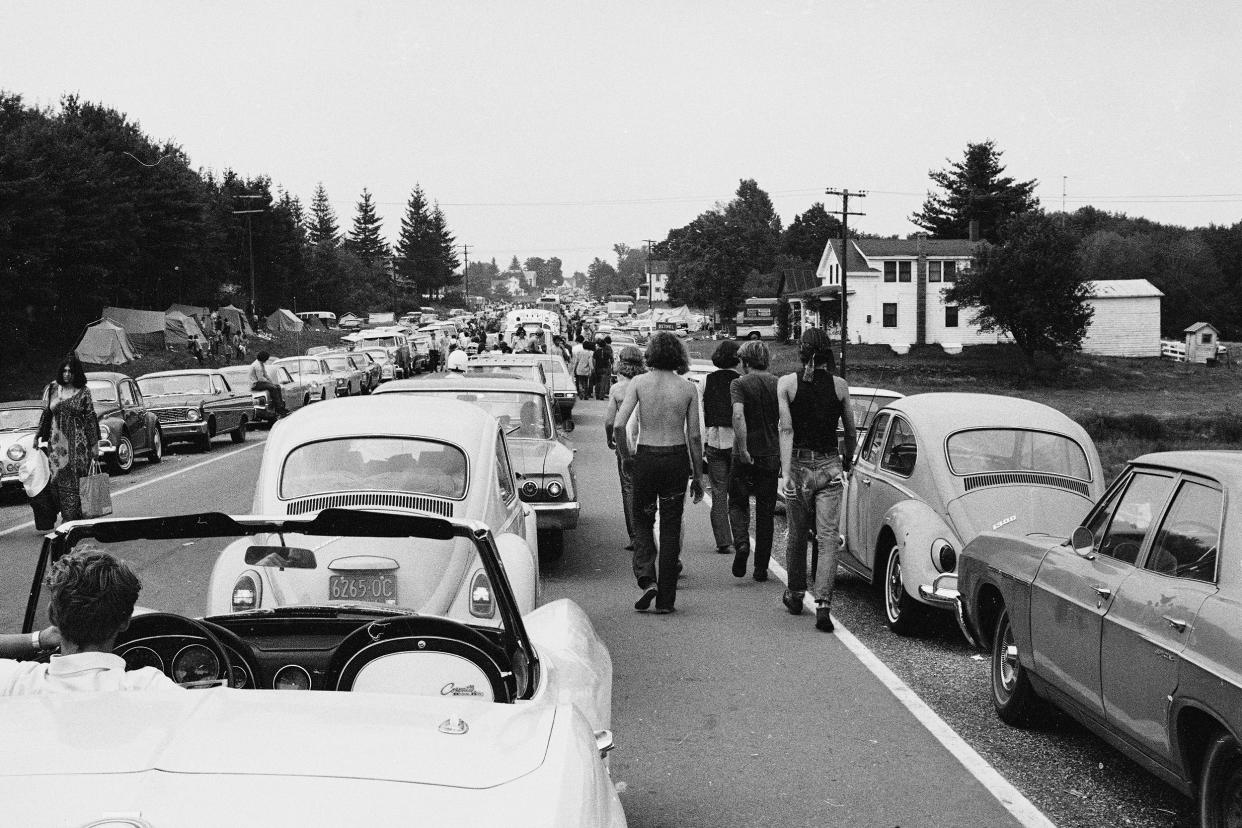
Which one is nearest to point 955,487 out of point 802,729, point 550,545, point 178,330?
point 802,729

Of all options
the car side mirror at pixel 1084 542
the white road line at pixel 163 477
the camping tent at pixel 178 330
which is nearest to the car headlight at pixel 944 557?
the car side mirror at pixel 1084 542

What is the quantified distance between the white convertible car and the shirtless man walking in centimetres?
486

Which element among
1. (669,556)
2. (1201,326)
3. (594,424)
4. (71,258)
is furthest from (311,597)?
(1201,326)

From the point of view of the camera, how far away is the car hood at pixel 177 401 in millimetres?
24297

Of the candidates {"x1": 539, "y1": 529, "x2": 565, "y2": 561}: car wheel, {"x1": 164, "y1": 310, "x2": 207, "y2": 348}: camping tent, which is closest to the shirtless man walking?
{"x1": 539, "y1": 529, "x2": 565, "y2": 561}: car wheel

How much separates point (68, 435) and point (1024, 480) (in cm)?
961

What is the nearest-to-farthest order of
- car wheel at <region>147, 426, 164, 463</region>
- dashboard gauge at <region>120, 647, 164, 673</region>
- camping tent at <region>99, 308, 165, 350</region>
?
dashboard gauge at <region>120, 647, 164, 673</region> < car wheel at <region>147, 426, 164, 463</region> < camping tent at <region>99, 308, 165, 350</region>

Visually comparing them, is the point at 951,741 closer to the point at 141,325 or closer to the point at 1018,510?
the point at 1018,510

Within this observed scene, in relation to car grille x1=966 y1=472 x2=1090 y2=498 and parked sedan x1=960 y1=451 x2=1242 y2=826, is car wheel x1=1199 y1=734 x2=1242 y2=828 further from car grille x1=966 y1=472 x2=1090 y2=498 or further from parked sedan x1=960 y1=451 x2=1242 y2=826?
car grille x1=966 y1=472 x2=1090 y2=498

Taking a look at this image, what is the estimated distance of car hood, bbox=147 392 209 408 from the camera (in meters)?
24.3

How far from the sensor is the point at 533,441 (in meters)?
12.2

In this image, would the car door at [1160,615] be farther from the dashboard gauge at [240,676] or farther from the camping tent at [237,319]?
the camping tent at [237,319]

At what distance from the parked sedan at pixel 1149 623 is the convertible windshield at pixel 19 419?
50.4ft

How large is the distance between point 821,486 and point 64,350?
5189 cm
